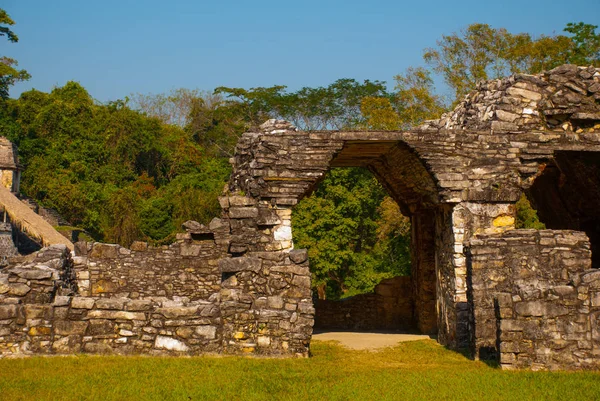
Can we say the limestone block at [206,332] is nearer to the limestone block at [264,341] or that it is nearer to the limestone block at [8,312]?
the limestone block at [264,341]

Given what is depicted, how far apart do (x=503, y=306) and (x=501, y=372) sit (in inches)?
31.0

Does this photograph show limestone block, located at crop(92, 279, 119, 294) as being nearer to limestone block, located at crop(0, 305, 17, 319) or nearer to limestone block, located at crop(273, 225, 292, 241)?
limestone block, located at crop(273, 225, 292, 241)

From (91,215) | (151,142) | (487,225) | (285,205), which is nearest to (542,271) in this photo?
(487,225)

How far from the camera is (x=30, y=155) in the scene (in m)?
41.1

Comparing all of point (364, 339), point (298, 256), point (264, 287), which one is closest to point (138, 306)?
point (264, 287)

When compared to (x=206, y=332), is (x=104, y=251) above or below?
above

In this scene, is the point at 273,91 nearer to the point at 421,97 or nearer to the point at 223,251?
the point at 421,97

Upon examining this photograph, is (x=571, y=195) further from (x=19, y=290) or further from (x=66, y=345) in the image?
(x=19, y=290)

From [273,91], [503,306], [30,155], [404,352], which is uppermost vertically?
[273,91]

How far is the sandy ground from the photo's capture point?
512 inches

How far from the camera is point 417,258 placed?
17219 millimetres

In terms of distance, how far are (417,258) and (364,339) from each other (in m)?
3.72

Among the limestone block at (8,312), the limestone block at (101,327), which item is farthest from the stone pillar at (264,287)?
the limestone block at (8,312)

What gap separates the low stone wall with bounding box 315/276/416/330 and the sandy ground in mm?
2895
